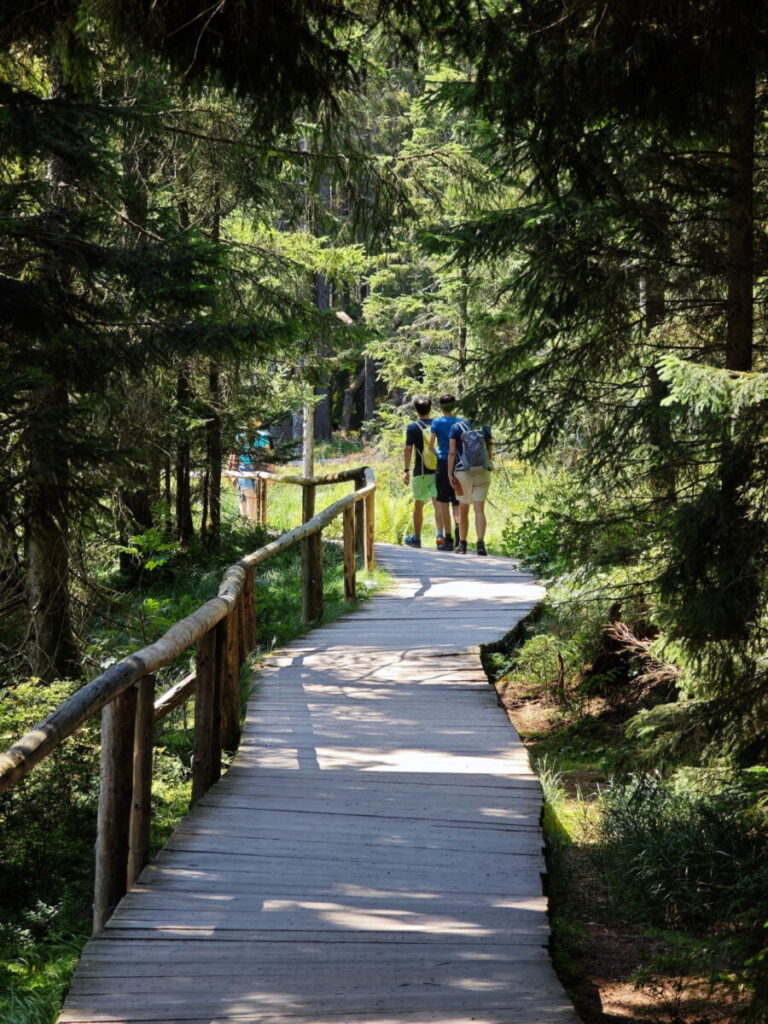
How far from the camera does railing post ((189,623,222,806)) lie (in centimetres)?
607

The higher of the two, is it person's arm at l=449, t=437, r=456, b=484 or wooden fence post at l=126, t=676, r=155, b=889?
person's arm at l=449, t=437, r=456, b=484

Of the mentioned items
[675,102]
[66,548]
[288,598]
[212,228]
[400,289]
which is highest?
[400,289]

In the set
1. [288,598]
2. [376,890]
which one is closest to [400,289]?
[288,598]

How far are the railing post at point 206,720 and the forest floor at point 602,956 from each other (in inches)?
77.8

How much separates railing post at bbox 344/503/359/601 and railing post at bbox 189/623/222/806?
5978 mm

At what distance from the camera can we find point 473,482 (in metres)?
14.7

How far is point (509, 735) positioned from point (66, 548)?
189 inches

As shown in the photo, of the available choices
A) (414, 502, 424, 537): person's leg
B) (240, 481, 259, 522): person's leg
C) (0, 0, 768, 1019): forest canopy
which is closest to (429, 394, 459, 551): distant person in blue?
(414, 502, 424, 537): person's leg

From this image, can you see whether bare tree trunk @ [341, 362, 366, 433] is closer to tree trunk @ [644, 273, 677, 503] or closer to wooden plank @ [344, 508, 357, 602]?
wooden plank @ [344, 508, 357, 602]

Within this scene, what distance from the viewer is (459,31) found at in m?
5.06

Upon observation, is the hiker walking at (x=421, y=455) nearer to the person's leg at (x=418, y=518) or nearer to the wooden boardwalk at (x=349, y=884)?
the person's leg at (x=418, y=518)

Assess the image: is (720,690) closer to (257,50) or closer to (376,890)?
(376,890)

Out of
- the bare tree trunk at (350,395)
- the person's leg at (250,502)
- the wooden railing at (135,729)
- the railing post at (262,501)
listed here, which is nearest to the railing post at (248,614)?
the wooden railing at (135,729)

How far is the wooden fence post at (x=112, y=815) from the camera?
4.59 m
